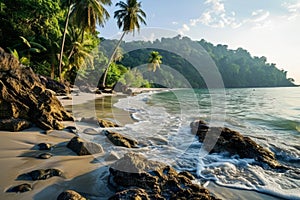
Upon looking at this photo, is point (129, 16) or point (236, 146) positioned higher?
point (129, 16)

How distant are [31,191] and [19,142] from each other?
6.58ft

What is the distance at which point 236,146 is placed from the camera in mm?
5398

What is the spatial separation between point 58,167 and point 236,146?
4334 mm

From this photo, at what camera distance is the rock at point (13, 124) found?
4845 mm

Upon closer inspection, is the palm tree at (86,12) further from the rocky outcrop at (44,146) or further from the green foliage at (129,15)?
the rocky outcrop at (44,146)

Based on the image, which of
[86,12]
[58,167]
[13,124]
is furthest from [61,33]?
[58,167]

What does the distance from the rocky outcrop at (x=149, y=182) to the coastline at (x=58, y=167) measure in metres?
0.27

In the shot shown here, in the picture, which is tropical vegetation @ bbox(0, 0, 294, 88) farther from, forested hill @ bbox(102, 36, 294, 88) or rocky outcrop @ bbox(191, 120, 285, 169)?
forested hill @ bbox(102, 36, 294, 88)

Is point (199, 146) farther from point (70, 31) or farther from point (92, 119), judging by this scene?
point (70, 31)

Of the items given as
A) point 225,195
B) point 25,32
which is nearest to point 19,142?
point 225,195

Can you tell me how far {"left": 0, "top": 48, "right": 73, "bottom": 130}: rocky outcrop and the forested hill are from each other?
51.6 meters

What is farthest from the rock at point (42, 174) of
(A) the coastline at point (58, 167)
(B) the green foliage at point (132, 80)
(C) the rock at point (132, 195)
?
(B) the green foliage at point (132, 80)

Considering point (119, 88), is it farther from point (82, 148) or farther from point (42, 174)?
point (42, 174)

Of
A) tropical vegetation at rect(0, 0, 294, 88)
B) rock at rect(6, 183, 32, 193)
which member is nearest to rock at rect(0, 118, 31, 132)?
rock at rect(6, 183, 32, 193)
